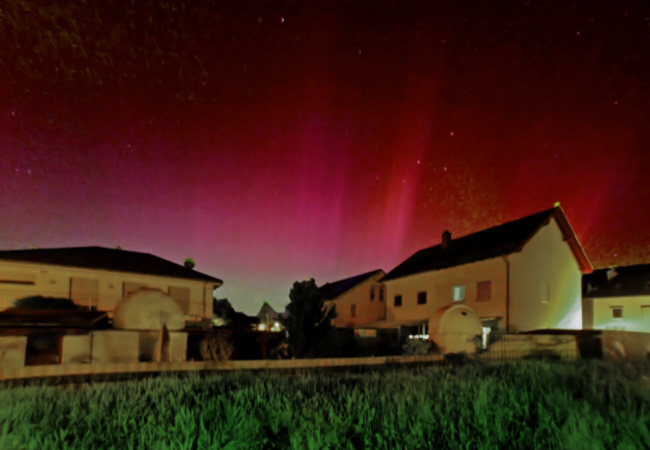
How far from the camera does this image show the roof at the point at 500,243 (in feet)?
88.9

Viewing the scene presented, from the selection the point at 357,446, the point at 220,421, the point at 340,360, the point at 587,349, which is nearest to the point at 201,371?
the point at 340,360

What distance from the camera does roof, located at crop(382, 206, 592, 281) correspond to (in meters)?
27.1

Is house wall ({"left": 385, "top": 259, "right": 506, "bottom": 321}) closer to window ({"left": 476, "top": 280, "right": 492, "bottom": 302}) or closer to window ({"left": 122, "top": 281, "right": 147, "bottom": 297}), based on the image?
window ({"left": 476, "top": 280, "right": 492, "bottom": 302})

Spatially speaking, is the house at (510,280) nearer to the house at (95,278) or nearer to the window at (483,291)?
the window at (483,291)

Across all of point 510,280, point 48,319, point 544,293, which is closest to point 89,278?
point 48,319

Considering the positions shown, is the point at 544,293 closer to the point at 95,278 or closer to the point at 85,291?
the point at 95,278

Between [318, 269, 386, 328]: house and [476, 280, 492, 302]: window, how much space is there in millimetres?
16033

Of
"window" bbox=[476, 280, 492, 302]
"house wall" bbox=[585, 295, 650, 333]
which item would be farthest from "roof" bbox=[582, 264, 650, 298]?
"window" bbox=[476, 280, 492, 302]

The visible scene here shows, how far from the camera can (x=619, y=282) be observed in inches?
1417

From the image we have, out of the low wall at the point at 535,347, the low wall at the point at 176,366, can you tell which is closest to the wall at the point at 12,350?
the low wall at the point at 176,366

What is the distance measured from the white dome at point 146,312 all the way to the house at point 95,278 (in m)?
5.51

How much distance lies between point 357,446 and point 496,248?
23703mm

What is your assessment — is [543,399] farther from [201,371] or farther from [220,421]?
[201,371]

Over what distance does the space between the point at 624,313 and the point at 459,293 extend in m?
13.0
